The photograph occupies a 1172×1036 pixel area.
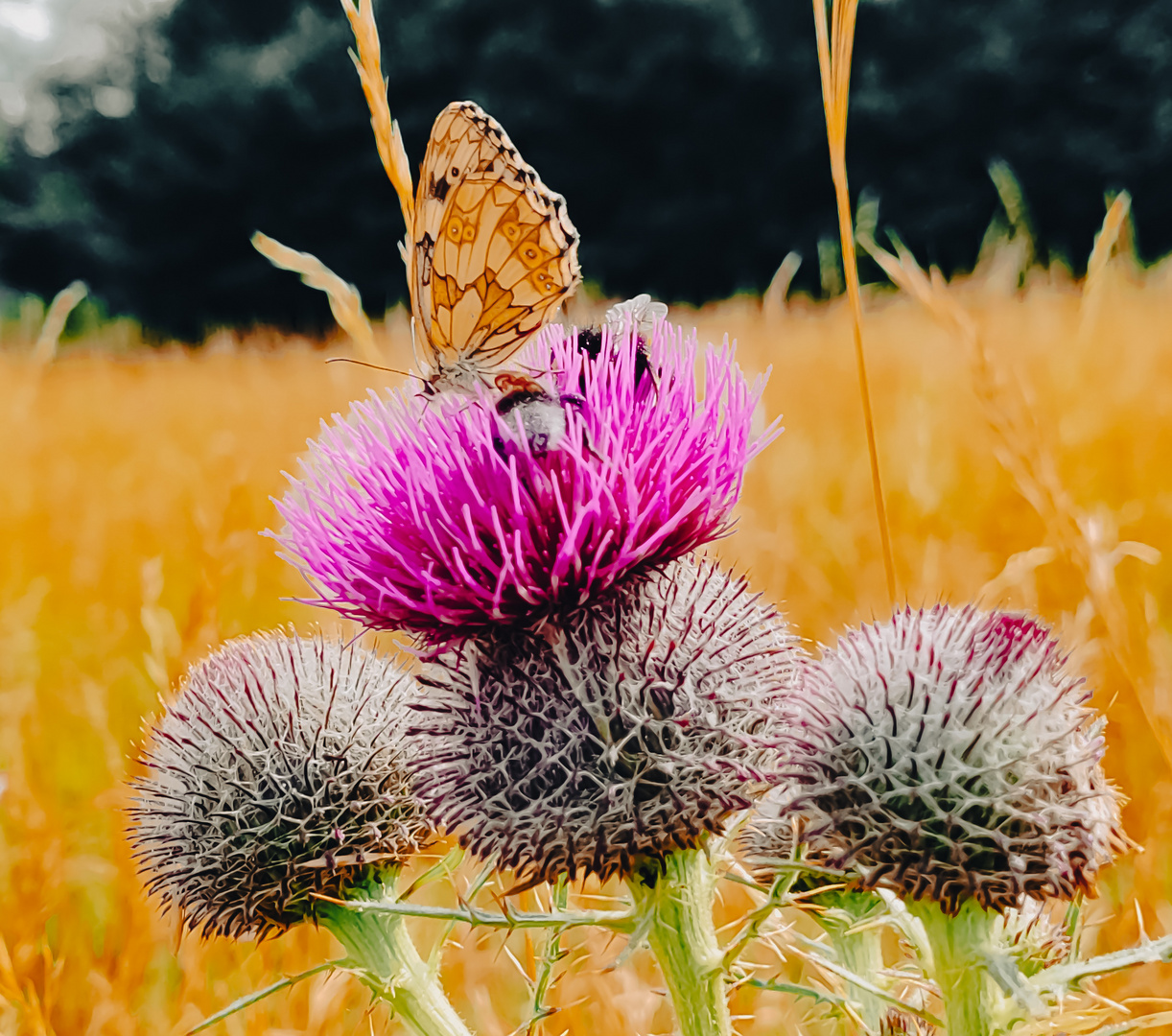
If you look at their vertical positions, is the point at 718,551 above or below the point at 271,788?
above

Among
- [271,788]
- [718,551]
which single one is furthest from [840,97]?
[718,551]

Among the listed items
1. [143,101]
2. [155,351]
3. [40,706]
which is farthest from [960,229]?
[40,706]

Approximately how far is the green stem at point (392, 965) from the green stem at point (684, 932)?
44 centimetres

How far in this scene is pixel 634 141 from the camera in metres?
33.3

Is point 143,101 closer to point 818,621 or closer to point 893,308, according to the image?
point 893,308

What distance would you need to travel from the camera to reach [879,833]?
1.77 meters

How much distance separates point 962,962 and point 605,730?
71cm

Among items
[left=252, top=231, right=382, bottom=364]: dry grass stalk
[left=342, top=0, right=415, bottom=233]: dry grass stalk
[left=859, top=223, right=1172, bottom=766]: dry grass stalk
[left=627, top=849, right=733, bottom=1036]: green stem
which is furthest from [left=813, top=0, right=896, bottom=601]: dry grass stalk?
[left=252, top=231, right=382, bottom=364]: dry grass stalk

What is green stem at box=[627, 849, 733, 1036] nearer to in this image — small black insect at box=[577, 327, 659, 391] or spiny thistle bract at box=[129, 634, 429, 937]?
spiny thistle bract at box=[129, 634, 429, 937]

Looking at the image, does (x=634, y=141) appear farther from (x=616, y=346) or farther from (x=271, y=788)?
(x=271, y=788)

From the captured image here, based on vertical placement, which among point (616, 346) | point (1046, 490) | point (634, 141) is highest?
point (634, 141)

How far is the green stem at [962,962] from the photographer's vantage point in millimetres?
1743

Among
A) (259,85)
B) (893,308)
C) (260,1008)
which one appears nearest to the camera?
(260,1008)

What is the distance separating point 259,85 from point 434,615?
36.7 meters
